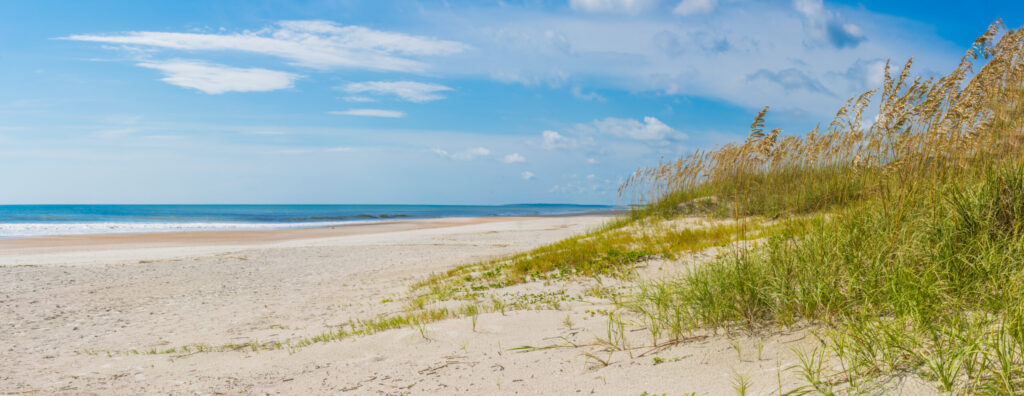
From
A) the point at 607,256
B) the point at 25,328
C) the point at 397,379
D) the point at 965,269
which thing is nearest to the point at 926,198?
the point at 965,269

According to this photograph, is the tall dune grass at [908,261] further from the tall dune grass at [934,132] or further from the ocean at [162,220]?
the ocean at [162,220]

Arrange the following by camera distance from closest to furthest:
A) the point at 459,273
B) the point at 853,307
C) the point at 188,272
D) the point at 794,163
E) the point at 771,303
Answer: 1. the point at 853,307
2. the point at 771,303
3. the point at 794,163
4. the point at 459,273
5. the point at 188,272

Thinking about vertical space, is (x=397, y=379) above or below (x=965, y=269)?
below

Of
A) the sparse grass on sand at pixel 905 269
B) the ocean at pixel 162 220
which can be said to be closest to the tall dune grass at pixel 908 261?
the sparse grass on sand at pixel 905 269

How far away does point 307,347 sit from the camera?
5.95 m

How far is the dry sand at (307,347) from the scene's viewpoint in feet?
12.5

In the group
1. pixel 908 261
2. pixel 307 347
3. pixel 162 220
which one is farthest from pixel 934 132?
pixel 162 220

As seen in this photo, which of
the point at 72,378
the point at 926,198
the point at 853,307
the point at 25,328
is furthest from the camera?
the point at 25,328

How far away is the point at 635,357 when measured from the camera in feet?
13.3

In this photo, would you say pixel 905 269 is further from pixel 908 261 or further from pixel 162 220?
pixel 162 220

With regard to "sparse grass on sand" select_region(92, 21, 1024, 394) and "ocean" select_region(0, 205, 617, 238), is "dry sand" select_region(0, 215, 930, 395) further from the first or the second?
"ocean" select_region(0, 205, 617, 238)

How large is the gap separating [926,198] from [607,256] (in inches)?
216

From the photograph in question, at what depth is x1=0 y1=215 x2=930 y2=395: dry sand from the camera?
3816 mm

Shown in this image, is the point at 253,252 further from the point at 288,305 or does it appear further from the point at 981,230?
the point at 981,230
